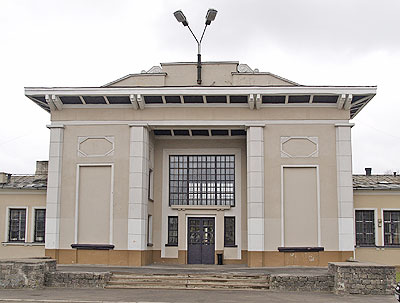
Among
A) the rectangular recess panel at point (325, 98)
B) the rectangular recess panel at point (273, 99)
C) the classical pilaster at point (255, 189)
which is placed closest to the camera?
the classical pilaster at point (255, 189)

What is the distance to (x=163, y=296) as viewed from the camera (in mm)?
17047

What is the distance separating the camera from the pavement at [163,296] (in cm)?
1623

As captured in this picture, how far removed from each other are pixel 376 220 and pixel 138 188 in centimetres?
1058

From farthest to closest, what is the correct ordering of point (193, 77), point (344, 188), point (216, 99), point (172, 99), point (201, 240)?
point (201, 240) < point (193, 77) < point (172, 99) < point (216, 99) < point (344, 188)

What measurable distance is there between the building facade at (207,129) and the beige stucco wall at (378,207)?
1.76 meters

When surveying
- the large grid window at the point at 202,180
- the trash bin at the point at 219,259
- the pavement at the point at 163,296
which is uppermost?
the large grid window at the point at 202,180

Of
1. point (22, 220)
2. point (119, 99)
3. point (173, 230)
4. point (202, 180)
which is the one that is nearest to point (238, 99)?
point (202, 180)

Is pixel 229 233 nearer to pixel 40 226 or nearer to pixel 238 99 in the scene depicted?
pixel 238 99

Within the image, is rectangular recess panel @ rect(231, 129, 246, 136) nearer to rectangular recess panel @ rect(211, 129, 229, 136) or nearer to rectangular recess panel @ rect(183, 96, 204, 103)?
rectangular recess panel @ rect(211, 129, 229, 136)

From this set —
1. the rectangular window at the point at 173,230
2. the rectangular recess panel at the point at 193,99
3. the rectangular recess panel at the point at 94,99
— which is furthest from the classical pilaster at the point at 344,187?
the rectangular recess panel at the point at 94,99

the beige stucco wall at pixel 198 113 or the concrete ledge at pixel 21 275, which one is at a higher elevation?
the beige stucco wall at pixel 198 113

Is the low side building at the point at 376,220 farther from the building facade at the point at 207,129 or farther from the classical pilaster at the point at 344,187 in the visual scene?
the building facade at the point at 207,129

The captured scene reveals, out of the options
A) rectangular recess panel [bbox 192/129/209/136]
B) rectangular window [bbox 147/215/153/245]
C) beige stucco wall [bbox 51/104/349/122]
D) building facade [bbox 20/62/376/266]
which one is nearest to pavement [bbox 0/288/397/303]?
building facade [bbox 20/62/376/266]

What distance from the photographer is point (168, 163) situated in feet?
88.4
